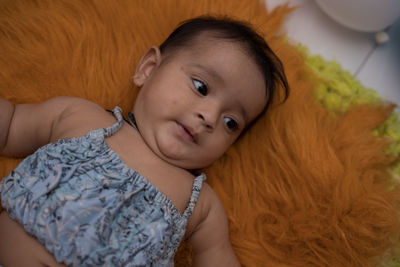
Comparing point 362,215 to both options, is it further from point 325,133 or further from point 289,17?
point 289,17

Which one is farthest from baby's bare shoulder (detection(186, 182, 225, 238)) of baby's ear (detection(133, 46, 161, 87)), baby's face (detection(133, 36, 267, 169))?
baby's ear (detection(133, 46, 161, 87))

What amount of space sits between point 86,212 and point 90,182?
0.27 ft

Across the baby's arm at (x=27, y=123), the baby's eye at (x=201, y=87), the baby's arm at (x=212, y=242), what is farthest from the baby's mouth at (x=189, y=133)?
the baby's arm at (x=27, y=123)

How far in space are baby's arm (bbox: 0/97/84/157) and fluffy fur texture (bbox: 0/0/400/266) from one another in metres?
0.10

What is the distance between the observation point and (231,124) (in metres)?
1.16

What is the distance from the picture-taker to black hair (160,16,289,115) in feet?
3.77

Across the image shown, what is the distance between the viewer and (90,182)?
92 centimetres

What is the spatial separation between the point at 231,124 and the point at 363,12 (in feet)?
3.13

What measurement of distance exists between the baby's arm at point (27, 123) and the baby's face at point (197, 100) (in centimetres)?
27

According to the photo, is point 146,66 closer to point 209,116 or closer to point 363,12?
point 209,116

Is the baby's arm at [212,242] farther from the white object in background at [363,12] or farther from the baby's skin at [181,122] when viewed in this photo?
the white object in background at [363,12]

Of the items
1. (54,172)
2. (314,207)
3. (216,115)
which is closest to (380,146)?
(314,207)

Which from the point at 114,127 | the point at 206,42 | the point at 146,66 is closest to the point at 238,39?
the point at 206,42

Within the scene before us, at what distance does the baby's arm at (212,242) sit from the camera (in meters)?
1.14
